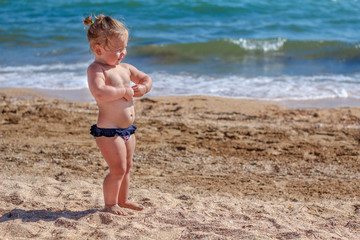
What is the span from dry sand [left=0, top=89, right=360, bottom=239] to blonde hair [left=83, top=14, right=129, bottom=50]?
4.16ft

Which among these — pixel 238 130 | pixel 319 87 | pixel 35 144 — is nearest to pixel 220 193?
pixel 238 130

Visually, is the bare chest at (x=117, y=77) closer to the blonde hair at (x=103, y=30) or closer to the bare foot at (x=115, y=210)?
the blonde hair at (x=103, y=30)

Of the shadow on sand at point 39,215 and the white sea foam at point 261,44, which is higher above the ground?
the white sea foam at point 261,44

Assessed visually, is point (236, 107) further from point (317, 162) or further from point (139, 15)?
point (139, 15)

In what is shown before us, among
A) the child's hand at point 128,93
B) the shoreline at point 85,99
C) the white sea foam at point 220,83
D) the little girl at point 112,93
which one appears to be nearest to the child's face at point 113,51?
the little girl at point 112,93

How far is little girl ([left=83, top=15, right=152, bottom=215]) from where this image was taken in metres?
3.03

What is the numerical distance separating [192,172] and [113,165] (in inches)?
60.6

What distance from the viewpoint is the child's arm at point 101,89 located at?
3.02 metres

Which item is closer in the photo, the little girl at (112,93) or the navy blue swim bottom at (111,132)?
the little girl at (112,93)

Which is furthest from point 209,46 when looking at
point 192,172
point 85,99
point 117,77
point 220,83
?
point 117,77

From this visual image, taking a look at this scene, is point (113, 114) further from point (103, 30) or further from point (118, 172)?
point (103, 30)

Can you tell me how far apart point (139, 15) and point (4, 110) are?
1154 centimetres

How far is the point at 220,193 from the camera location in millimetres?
4086

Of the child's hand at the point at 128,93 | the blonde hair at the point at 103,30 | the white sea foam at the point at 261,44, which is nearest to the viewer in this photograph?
the blonde hair at the point at 103,30
